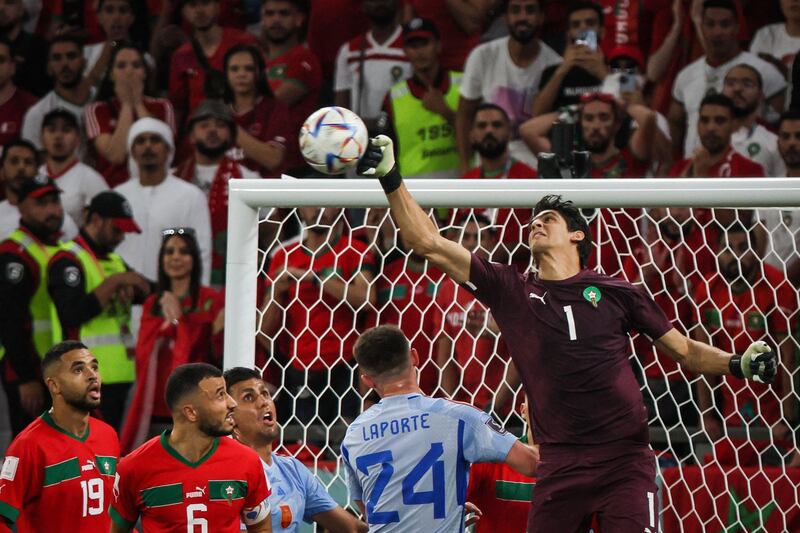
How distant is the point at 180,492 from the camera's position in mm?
4059

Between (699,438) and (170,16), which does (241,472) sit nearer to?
(699,438)

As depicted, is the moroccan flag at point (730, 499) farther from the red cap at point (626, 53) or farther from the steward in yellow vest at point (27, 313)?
the steward in yellow vest at point (27, 313)

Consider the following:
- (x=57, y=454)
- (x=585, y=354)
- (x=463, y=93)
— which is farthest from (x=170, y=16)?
(x=585, y=354)

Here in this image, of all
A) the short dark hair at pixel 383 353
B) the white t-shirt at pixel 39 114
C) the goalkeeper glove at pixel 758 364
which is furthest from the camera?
the white t-shirt at pixel 39 114

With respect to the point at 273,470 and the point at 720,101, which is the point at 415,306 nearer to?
the point at 273,470

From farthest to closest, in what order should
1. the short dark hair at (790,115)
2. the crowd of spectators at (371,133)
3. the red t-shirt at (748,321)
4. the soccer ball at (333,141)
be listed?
1. the short dark hair at (790,115)
2. the crowd of spectators at (371,133)
3. the red t-shirt at (748,321)
4. the soccer ball at (333,141)

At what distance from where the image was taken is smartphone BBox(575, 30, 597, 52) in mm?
7473

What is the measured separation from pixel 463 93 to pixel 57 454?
3.88 m

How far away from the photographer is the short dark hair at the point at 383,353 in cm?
435

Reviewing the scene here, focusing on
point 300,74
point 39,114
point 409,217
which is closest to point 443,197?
point 409,217

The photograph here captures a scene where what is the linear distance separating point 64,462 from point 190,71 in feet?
14.6

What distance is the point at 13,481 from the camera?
4.47 m

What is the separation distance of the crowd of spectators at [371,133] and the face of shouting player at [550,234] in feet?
4.59

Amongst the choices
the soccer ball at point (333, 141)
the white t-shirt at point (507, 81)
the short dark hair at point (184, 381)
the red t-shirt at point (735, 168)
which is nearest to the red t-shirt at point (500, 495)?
the short dark hair at point (184, 381)
